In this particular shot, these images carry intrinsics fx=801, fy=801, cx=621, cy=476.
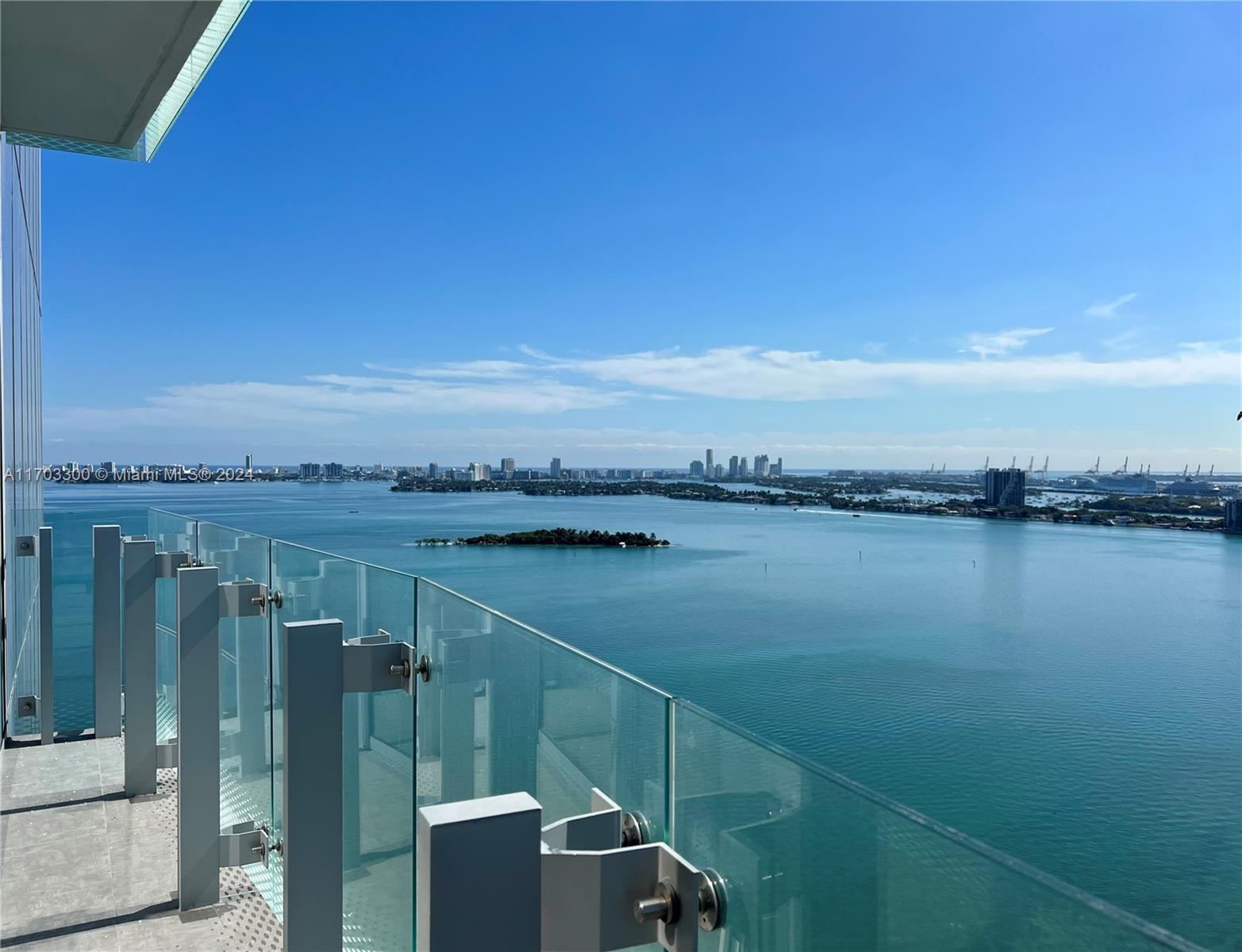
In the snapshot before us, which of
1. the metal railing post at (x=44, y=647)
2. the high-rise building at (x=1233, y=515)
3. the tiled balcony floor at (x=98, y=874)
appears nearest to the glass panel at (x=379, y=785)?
the tiled balcony floor at (x=98, y=874)

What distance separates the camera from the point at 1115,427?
62719 mm

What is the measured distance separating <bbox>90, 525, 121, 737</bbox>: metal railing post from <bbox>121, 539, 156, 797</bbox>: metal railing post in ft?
1.21

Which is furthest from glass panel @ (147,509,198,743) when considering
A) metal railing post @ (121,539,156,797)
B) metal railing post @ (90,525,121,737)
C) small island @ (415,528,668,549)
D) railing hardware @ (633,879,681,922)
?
small island @ (415,528,668,549)

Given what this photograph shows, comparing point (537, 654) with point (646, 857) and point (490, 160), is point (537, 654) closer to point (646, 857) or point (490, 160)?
point (646, 857)

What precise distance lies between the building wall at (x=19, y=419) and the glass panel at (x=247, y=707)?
0.84 meters

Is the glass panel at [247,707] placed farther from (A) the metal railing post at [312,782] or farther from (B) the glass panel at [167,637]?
(A) the metal railing post at [312,782]

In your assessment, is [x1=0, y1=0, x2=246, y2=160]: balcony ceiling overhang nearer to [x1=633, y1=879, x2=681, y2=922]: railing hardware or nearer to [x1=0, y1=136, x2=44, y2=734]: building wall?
[x1=0, y1=136, x2=44, y2=734]: building wall

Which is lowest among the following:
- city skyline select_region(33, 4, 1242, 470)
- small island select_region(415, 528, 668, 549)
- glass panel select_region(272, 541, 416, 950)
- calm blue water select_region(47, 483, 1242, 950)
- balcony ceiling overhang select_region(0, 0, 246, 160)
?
calm blue water select_region(47, 483, 1242, 950)

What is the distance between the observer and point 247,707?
10.7ft

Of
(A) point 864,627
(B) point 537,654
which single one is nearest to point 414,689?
(B) point 537,654

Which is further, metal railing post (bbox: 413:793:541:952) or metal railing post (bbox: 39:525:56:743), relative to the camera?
metal railing post (bbox: 39:525:56:743)

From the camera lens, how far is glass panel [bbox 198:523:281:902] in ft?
10.2

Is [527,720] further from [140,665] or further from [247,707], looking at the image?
[140,665]

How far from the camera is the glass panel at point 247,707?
309 cm
